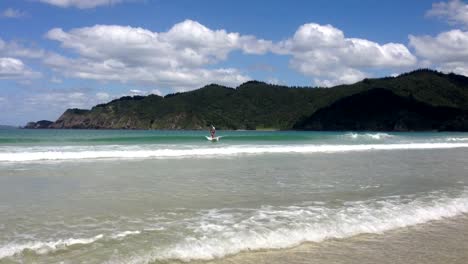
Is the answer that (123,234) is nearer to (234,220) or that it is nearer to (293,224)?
(234,220)

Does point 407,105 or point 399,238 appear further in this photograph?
point 407,105

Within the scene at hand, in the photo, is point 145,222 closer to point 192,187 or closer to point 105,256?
point 105,256

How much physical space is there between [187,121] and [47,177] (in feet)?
507

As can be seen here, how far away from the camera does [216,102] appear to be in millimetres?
190000

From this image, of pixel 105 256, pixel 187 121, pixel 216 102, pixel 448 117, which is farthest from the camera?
pixel 216 102

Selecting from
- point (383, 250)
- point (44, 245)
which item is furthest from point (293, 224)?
Answer: point (44, 245)

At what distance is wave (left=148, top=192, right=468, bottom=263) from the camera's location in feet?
18.4

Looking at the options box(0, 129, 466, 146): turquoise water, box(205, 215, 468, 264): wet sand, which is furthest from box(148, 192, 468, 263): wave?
box(0, 129, 466, 146): turquoise water

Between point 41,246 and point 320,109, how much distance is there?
16428 cm

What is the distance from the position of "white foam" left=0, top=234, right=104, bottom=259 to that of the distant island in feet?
453

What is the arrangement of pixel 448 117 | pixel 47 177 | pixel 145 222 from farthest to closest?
pixel 448 117, pixel 47 177, pixel 145 222

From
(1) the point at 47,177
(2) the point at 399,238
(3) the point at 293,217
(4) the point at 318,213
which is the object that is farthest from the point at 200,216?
(1) the point at 47,177

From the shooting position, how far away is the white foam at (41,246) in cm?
533

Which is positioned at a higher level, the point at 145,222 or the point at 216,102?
the point at 216,102
